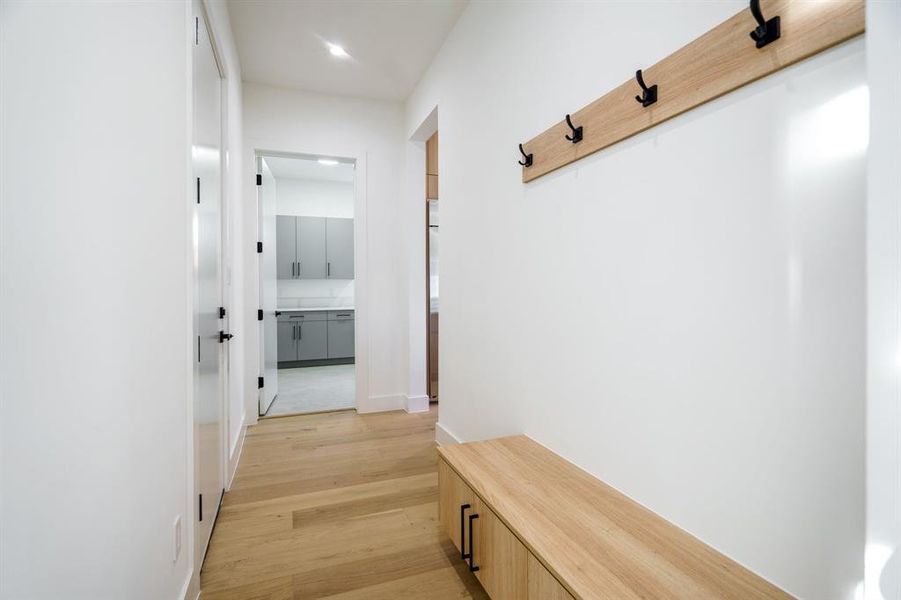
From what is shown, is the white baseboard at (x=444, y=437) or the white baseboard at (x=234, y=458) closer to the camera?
the white baseboard at (x=234, y=458)

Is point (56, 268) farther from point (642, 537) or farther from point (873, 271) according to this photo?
point (642, 537)

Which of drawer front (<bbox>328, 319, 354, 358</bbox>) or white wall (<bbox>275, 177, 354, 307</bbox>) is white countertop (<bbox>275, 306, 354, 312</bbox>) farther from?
drawer front (<bbox>328, 319, 354, 358</bbox>)

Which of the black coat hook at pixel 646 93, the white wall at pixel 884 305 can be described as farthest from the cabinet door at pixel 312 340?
the white wall at pixel 884 305

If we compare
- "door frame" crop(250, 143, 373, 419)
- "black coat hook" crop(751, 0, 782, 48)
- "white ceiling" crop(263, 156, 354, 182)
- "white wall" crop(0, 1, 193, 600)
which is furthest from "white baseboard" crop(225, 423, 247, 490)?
"white ceiling" crop(263, 156, 354, 182)

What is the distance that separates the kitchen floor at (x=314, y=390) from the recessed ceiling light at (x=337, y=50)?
307 cm

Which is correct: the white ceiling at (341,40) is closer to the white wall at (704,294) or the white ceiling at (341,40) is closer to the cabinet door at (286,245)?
the white wall at (704,294)

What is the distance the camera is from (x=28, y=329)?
670 mm

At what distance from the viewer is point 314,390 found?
16.2ft

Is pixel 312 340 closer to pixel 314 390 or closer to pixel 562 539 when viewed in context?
pixel 314 390

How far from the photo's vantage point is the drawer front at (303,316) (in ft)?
20.4

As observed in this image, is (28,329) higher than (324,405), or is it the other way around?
(28,329)

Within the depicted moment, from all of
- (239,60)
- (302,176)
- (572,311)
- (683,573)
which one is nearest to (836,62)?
(572,311)

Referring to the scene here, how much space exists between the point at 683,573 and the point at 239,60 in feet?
12.9

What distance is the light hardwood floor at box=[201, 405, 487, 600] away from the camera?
5.45 feet
